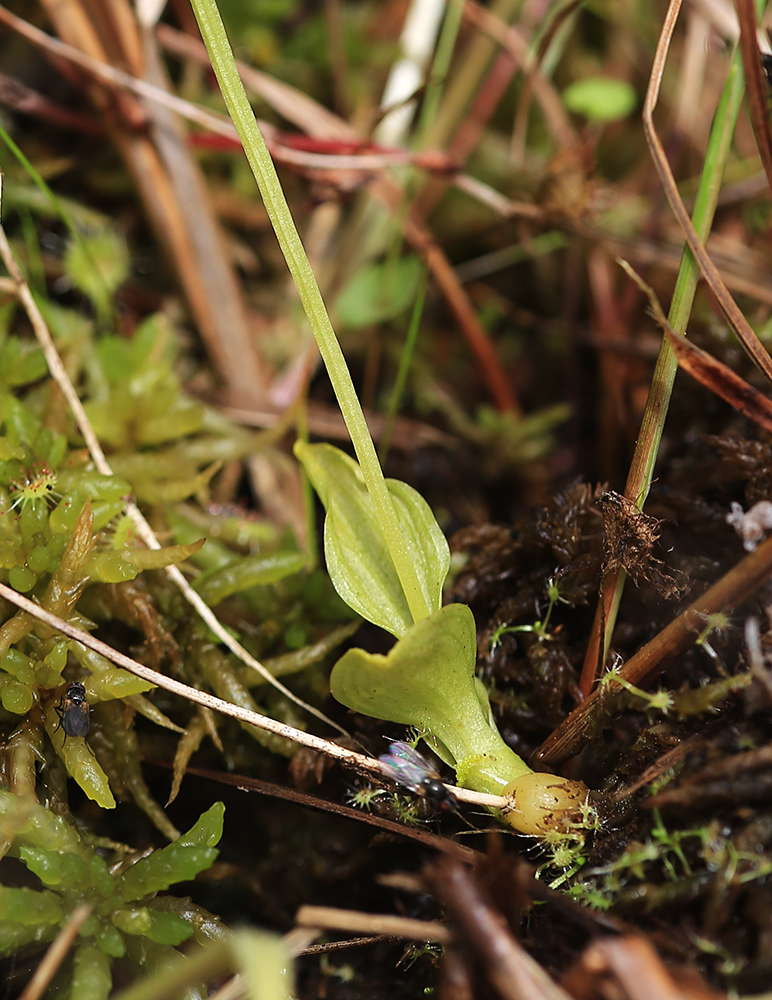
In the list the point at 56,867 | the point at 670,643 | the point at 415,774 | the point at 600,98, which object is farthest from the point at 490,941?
the point at 600,98

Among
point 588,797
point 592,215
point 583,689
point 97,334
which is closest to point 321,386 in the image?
→ point 97,334

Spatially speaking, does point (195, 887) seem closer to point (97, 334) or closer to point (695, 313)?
point (97, 334)

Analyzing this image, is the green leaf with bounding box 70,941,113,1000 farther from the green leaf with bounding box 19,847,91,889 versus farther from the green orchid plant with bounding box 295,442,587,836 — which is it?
the green orchid plant with bounding box 295,442,587,836

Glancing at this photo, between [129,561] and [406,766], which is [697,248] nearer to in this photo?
[406,766]

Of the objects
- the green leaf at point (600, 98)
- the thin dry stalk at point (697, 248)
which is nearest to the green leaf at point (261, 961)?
the thin dry stalk at point (697, 248)

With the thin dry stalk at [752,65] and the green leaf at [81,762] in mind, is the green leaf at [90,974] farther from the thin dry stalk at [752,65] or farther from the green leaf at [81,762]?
the thin dry stalk at [752,65]

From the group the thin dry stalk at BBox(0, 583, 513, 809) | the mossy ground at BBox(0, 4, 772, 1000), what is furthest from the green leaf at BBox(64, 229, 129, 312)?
the thin dry stalk at BBox(0, 583, 513, 809)
